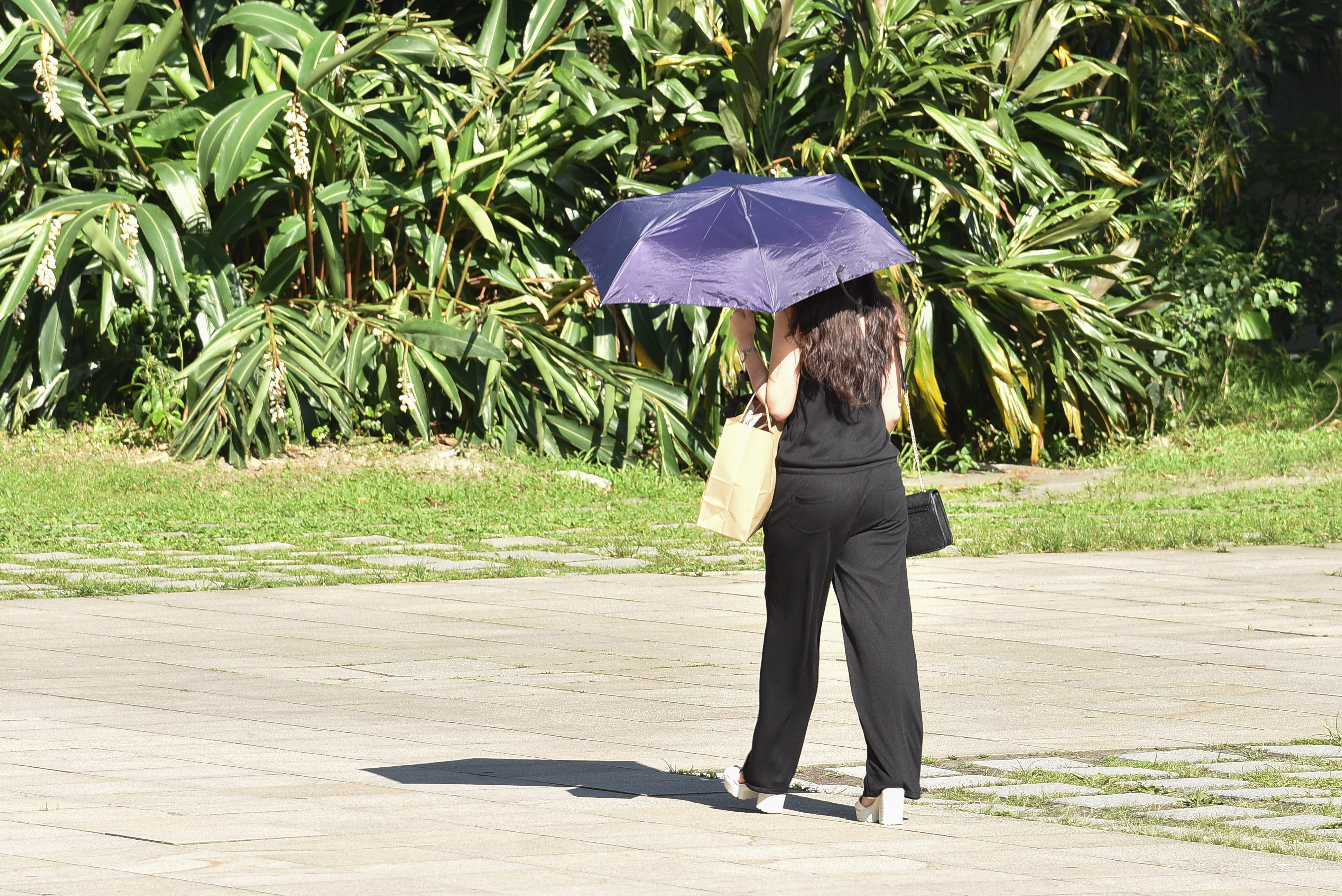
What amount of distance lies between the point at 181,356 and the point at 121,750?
337 inches

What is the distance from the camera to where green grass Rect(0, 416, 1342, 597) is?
33.4ft

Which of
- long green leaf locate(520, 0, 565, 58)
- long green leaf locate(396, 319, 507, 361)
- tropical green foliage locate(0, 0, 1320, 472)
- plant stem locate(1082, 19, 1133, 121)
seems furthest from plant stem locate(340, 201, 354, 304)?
plant stem locate(1082, 19, 1133, 121)

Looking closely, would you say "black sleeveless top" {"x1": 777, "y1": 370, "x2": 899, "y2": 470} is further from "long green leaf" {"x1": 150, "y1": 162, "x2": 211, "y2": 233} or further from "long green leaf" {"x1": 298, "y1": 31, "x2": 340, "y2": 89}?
"long green leaf" {"x1": 150, "y1": 162, "x2": 211, "y2": 233}

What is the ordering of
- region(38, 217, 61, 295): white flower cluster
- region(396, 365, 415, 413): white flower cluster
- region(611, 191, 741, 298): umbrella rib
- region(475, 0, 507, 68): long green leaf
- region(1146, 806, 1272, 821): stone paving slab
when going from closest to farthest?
region(1146, 806, 1272, 821): stone paving slab < region(611, 191, 741, 298): umbrella rib < region(38, 217, 61, 295): white flower cluster < region(396, 365, 415, 413): white flower cluster < region(475, 0, 507, 68): long green leaf

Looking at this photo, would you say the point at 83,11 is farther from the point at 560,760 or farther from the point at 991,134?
the point at 560,760

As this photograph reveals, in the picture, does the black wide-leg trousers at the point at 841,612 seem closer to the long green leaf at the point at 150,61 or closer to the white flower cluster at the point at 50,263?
the white flower cluster at the point at 50,263

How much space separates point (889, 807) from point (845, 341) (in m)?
1.24

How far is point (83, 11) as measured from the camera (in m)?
14.5

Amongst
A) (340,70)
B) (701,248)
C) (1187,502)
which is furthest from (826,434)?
(340,70)

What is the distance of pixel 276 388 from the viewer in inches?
509

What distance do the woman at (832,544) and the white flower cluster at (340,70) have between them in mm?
9012

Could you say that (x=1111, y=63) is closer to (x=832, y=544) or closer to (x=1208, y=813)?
(x=832, y=544)

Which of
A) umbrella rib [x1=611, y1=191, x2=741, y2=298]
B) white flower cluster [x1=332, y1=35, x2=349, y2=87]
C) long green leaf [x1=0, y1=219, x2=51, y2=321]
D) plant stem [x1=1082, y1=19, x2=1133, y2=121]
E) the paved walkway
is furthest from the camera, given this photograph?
plant stem [x1=1082, y1=19, x2=1133, y2=121]

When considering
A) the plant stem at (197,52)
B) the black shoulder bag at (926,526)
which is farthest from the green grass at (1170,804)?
the plant stem at (197,52)
